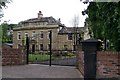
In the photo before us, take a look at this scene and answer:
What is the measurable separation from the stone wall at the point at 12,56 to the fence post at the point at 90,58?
24.6 feet

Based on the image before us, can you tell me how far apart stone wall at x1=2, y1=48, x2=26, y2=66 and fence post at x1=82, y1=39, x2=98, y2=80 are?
24.6ft

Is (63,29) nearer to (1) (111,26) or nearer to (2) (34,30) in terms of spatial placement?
(2) (34,30)

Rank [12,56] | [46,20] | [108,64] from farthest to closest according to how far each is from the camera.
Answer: [46,20] → [12,56] → [108,64]

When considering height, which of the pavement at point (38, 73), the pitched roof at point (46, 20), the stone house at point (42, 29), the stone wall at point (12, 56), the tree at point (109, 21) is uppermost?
the pitched roof at point (46, 20)

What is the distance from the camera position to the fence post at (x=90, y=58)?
29.7ft

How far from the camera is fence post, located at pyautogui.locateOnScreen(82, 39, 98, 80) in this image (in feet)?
29.7

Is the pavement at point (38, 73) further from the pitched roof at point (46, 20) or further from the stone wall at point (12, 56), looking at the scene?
the pitched roof at point (46, 20)

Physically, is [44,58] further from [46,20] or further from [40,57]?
[46,20]

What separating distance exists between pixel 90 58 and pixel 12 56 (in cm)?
790

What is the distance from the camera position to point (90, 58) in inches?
361

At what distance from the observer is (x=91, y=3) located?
972cm

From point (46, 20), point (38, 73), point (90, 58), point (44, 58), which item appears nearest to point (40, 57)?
point (44, 58)

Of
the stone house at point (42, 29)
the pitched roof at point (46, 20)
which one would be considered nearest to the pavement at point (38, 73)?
the stone house at point (42, 29)

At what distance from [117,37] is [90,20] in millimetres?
1838
